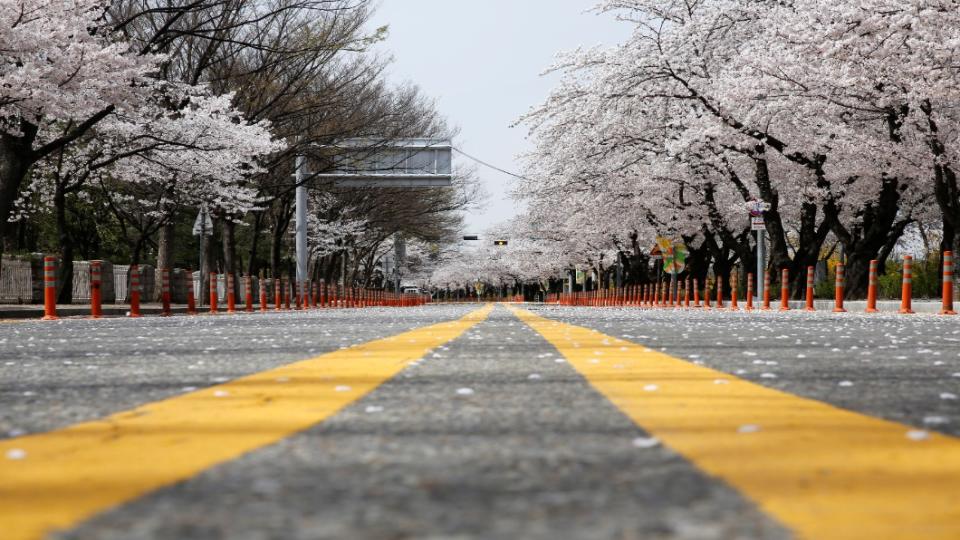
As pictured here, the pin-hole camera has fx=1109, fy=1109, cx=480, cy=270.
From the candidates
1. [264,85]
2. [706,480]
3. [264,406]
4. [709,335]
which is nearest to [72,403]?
[264,406]

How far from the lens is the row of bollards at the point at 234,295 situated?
57.9 ft

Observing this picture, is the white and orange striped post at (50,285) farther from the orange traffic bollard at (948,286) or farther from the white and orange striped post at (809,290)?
the white and orange striped post at (809,290)

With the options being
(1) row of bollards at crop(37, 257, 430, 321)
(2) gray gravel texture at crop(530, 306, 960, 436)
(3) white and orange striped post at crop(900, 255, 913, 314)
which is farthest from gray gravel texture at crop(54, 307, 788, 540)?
(3) white and orange striped post at crop(900, 255, 913, 314)

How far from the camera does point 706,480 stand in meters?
2.19

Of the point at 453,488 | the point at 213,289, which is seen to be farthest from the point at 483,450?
the point at 213,289

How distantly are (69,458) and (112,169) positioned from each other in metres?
30.4

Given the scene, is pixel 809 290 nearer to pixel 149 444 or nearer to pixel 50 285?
pixel 50 285

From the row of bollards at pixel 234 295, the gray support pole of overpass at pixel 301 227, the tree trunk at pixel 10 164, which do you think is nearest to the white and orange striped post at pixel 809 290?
the row of bollards at pixel 234 295

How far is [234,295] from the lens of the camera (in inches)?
1205

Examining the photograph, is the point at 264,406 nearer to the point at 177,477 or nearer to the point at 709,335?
the point at 177,477

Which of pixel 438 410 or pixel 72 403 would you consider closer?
pixel 438 410

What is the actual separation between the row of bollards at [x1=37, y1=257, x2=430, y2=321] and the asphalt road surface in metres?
12.7

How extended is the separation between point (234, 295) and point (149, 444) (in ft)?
93.2

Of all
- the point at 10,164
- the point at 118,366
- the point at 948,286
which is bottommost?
the point at 118,366
